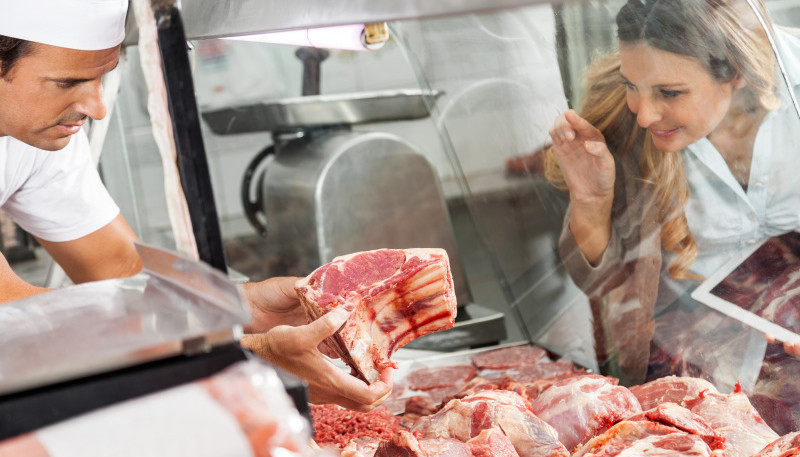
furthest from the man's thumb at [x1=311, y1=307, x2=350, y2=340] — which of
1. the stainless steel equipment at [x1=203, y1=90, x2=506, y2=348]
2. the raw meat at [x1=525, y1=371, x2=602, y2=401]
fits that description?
the stainless steel equipment at [x1=203, y1=90, x2=506, y2=348]

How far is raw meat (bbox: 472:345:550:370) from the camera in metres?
2.14

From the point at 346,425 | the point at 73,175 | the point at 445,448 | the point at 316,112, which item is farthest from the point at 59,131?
the point at 316,112

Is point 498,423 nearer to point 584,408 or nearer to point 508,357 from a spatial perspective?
point 584,408

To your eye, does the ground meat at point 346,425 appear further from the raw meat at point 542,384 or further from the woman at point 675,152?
the woman at point 675,152

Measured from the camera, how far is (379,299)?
1425mm

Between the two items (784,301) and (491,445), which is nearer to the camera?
(491,445)

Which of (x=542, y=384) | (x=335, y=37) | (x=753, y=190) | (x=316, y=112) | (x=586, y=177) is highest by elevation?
(x=335, y=37)

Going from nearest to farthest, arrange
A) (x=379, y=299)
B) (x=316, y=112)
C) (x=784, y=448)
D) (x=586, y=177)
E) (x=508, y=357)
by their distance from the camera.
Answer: (x=784, y=448) < (x=379, y=299) < (x=586, y=177) < (x=508, y=357) < (x=316, y=112)

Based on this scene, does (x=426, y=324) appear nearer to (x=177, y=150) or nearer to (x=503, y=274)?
(x=177, y=150)

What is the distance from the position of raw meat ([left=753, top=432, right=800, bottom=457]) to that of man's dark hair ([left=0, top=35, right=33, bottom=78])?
5.41ft

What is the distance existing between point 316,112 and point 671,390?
8.04ft

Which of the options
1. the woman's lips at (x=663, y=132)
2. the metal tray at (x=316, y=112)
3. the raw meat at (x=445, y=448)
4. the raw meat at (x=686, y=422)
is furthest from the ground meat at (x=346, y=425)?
the metal tray at (x=316, y=112)

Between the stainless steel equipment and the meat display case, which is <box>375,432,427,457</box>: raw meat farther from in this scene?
the stainless steel equipment

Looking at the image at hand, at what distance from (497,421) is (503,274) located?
1.15m
